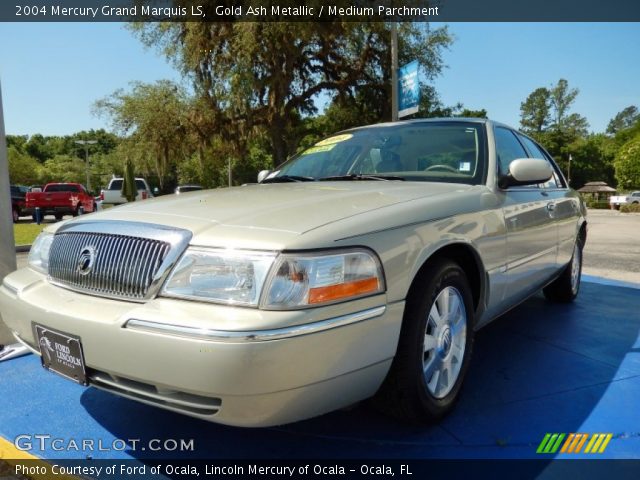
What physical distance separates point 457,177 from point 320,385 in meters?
1.65

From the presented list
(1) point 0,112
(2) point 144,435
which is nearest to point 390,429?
(2) point 144,435

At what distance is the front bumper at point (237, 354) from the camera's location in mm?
1591

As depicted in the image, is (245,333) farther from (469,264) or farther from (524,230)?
(524,230)

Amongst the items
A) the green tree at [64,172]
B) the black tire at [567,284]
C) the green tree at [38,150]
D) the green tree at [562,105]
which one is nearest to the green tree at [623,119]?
the green tree at [562,105]

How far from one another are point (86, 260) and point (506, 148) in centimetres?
269

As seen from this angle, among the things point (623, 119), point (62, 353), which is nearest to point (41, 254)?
point (62, 353)

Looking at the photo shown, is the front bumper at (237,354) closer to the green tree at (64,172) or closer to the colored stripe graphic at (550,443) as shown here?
the colored stripe graphic at (550,443)

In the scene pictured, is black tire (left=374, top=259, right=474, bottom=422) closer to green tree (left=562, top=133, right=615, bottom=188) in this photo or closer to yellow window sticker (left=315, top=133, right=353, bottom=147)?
yellow window sticker (left=315, top=133, right=353, bottom=147)

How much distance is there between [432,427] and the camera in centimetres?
227

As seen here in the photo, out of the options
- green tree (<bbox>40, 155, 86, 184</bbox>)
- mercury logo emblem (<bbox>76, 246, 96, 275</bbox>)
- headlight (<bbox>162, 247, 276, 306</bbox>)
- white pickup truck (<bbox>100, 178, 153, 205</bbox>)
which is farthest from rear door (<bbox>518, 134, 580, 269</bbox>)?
green tree (<bbox>40, 155, 86, 184</bbox>)

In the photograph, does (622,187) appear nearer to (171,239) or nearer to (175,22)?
(175,22)

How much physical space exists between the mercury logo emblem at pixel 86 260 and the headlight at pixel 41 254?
0.39 m

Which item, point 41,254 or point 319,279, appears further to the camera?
point 41,254

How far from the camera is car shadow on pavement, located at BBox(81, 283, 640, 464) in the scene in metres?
2.11
